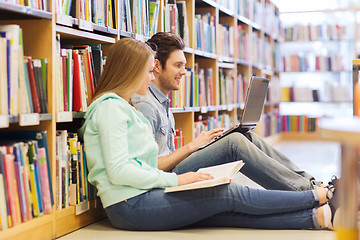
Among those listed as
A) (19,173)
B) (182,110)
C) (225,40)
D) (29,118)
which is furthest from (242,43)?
(19,173)

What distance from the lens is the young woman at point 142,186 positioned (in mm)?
1979

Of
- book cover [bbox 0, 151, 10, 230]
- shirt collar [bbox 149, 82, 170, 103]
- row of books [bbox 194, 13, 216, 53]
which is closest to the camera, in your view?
book cover [bbox 0, 151, 10, 230]

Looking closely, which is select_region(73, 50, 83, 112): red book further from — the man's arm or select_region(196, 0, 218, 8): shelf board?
select_region(196, 0, 218, 8): shelf board

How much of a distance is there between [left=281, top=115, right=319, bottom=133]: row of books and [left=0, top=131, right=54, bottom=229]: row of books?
619cm

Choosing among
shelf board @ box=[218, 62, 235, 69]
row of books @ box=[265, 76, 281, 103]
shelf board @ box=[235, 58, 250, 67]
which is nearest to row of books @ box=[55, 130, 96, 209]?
shelf board @ box=[218, 62, 235, 69]

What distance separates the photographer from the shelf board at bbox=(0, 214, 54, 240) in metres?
1.79

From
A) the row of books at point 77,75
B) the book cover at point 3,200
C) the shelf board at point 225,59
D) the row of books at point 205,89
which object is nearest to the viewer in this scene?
the book cover at point 3,200

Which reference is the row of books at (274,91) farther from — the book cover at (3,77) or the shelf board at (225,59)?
the book cover at (3,77)

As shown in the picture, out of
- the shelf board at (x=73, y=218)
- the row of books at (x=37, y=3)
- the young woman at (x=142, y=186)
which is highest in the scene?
the row of books at (x=37, y=3)

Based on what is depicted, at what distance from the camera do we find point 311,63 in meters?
7.77

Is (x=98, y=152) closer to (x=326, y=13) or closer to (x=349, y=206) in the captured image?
(x=349, y=206)

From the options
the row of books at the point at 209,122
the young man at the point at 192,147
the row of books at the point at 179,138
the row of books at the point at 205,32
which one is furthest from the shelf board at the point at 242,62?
the young man at the point at 192,147

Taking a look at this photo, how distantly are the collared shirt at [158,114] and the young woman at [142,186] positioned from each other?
0.26 metres

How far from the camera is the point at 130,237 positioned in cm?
204
